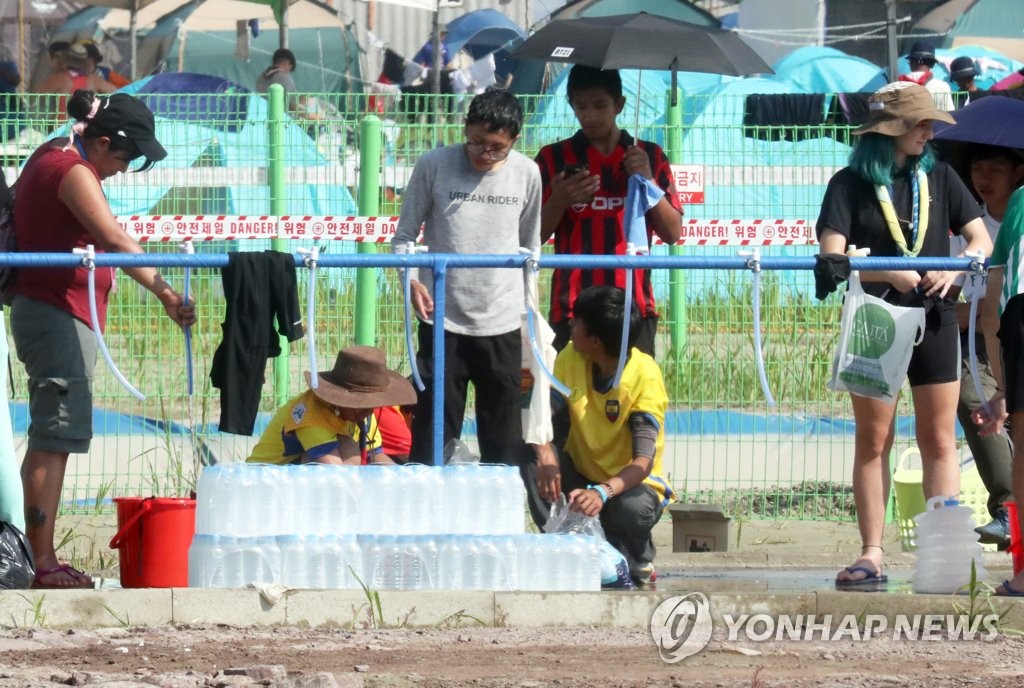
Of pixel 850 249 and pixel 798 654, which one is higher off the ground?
pixel 850 249

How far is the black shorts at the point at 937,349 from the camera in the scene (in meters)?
7.46

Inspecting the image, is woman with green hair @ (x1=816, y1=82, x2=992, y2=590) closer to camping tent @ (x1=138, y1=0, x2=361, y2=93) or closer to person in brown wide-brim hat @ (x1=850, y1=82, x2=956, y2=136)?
person in brown wide-brim hat @ (x1=850, y1=82, x2=956, y2=136)

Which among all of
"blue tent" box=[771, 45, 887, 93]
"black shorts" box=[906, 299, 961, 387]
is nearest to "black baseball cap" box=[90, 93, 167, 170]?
"black shorts" box=[906, 299, 961, 387]

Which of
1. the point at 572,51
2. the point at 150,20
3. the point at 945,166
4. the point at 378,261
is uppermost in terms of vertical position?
the point at 150,20

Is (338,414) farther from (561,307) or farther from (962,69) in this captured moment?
(962,69)

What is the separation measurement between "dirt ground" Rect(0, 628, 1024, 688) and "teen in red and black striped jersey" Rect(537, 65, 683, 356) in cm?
200

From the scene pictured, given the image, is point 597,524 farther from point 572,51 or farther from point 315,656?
point 572,51

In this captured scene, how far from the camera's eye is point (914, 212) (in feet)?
24.6

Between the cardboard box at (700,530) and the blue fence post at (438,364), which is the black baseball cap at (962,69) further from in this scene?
the blue fence post at (438,364)

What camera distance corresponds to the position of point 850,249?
7.27 m

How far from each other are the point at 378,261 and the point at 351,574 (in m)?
1.26

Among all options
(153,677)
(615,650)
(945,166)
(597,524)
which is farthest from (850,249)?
(153,677)

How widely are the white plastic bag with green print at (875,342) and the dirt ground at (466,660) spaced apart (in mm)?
1260

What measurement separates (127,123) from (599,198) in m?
2.20
